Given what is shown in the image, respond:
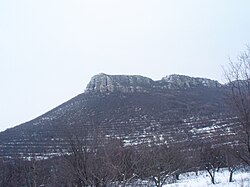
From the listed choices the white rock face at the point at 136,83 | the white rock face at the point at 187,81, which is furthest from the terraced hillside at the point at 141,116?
the white rock face at the point at 187,81

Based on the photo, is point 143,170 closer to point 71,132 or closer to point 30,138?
point 71,132

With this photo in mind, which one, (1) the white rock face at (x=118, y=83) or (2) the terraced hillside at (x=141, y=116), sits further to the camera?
(1) the white rock face at (x=118, y=83)

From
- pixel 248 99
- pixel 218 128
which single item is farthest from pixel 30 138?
pixel 248 99

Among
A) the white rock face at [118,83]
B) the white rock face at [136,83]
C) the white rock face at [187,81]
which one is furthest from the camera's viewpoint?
the white rock face at [187,81]

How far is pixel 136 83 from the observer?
324 feet

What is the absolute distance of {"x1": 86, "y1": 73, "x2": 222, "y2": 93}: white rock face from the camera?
9050cm

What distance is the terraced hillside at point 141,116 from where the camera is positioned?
55.1m

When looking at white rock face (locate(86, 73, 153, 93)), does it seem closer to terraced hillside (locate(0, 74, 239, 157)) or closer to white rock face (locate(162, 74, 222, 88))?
terraced hillside (locate(0, 74, 239, 157))

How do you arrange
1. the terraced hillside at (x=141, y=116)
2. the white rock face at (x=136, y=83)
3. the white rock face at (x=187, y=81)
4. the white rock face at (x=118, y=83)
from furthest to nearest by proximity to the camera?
the white rock face at (x=187, y=81) → the white rock face at (x=136, y=83) → the white rock face at (x=118, y=83) → the terraced hillside at (x=141, y=116)

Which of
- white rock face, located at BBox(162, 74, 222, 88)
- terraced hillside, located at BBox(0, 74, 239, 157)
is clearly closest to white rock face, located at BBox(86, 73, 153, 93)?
terraced hillside, located at BBox(0, 74, 239, 157)

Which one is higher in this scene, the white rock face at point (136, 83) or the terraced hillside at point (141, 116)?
the white rock face at point (136, 83)

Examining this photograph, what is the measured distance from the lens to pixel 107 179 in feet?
43.4

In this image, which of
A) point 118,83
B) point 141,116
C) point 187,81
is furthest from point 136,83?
point 141,116

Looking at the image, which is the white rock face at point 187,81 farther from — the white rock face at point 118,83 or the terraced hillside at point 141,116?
the white rock face at point 118,83
